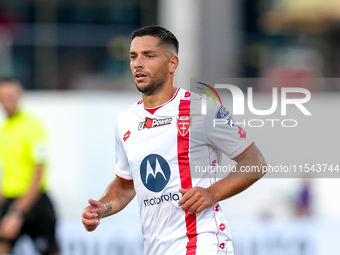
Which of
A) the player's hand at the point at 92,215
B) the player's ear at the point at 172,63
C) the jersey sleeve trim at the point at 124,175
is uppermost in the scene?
the player's ear at the point at 172,63

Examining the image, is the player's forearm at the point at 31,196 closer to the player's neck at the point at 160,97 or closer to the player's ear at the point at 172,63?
the player's neck at the point at 160,97

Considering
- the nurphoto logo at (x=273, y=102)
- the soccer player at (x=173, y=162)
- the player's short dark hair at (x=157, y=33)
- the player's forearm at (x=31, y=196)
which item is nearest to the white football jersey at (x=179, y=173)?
the soccer player at (x=173, y=162)

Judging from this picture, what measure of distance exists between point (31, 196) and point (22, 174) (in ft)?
1.26

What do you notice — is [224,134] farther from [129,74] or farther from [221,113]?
[129,74]

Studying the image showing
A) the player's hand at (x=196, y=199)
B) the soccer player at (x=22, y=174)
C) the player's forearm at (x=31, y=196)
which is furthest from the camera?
the soccer player at (x=22, y=174)

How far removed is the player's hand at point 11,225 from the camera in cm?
652

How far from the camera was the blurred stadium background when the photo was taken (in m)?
8.12

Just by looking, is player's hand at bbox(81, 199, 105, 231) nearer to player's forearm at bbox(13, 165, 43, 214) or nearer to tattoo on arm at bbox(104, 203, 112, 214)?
tattoo on arm at bbox(104, 203, 112, 214)

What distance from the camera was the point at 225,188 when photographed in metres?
3.46

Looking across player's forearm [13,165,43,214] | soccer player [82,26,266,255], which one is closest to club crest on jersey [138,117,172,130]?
soccer player [82,26,266,255]

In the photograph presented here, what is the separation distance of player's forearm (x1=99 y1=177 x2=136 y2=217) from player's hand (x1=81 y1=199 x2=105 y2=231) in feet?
0.47

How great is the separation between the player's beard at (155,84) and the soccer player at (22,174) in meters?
3.29

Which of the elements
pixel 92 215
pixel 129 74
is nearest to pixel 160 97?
pixel 92 215

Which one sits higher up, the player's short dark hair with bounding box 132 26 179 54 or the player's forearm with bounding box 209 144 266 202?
the player's short dark hair with bounding box 132 26 179 54
